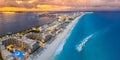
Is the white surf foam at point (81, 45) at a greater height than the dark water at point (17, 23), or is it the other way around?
the white surf foam at point (81, 45)

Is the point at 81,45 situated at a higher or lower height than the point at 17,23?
higher

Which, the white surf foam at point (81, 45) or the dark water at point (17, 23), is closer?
the white surf foam at point (81, 45)

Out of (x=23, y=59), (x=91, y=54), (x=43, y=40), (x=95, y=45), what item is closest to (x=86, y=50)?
(x=91, y=54)

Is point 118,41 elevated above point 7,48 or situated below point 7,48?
below

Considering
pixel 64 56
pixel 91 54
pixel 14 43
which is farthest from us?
pixel 14 43

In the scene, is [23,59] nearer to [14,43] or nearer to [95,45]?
[14,43]

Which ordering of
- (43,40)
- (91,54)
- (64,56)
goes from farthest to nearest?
1. (43,40)
2. (91,54)
3. (64,56)

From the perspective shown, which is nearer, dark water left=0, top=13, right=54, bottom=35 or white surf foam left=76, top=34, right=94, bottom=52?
white surf foam left=76, top=34, right=94, bottom=52

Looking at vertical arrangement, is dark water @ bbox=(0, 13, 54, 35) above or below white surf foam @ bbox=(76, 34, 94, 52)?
below

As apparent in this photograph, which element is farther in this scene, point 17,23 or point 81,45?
point 17,23

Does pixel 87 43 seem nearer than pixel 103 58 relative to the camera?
No

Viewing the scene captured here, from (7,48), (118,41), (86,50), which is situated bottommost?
(118,41)
